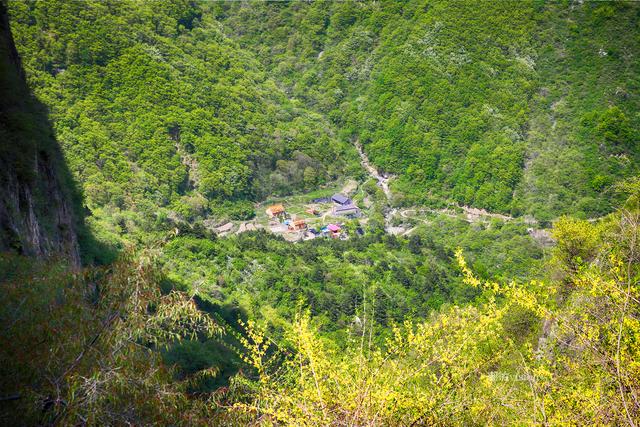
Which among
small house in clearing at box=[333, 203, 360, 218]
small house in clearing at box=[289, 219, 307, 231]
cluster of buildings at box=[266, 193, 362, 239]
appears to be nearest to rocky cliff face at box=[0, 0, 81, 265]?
small house in clearing at box=[289, 219, 307, 231]

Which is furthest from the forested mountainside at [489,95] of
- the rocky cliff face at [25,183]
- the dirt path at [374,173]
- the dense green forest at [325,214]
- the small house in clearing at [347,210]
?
the rocky cliff face at [25,183]

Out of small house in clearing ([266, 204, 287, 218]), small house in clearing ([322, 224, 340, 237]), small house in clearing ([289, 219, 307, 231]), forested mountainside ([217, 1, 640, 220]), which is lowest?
small house in clearing ([322, 224, 340, 237])

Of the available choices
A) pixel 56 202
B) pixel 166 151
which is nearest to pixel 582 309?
pixel 56 202

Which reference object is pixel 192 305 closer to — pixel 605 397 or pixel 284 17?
pixel 605 397

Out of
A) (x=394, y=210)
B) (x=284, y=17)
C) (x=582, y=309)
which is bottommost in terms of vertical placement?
(x=394, y=210)

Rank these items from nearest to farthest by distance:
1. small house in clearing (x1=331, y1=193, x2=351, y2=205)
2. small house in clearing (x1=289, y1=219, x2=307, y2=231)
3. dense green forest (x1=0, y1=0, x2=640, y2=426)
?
dense green forest (x1=0, y1=0, x2=640, y2=426) → small house in clearing (x1=289, y1=219, x2=307, y2=231) → small house in clearing (x1=331, y1=193, x2=351, y2=205)

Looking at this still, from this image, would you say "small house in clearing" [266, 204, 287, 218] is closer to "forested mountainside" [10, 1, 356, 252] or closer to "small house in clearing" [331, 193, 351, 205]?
"forested mountainside" [10, 1, 356, 252]

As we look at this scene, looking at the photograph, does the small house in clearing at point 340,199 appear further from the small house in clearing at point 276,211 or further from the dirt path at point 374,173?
the small house in clearing at point 276,211
